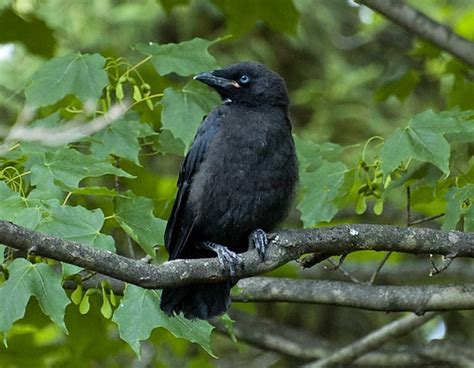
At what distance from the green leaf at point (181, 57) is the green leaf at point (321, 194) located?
768 mm

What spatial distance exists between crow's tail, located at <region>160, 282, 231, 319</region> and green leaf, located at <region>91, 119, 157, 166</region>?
646mm

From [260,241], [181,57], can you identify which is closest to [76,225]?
[260,241]

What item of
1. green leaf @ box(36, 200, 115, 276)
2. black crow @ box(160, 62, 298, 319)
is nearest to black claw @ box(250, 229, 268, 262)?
black crow @ box(160, 62, 298, 319)

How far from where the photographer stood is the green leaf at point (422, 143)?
4.37 m

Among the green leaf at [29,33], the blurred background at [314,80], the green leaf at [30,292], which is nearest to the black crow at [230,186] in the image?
the green leaf at [30,292]

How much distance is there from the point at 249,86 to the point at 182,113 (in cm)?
62

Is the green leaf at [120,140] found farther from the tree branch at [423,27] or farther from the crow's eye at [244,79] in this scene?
the tree branch at [423,27]

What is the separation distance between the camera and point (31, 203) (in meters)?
3.97

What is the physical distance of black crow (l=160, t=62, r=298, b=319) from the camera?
4812 millimetres

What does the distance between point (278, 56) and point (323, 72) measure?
0.45 m

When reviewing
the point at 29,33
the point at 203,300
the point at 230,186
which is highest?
the point at 29,33

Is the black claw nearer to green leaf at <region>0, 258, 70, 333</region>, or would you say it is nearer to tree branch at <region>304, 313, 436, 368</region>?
green leaf at <region>0, 258, 70, 333</region>

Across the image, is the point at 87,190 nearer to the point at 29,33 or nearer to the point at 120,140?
the point at 120,140

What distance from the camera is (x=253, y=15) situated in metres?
6.07
